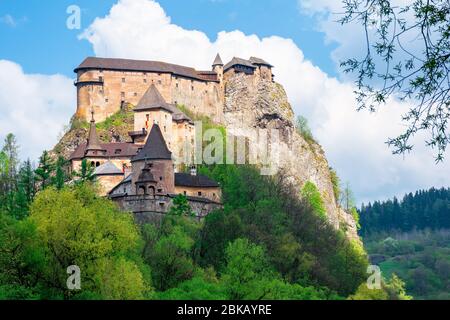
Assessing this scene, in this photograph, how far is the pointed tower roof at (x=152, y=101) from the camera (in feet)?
320

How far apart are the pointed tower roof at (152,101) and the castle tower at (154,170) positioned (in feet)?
74.2

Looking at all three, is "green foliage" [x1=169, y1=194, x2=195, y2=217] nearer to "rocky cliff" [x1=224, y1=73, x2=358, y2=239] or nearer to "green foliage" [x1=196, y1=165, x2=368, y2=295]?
"green foliage" [x1=196, y1=165, x2=368, y2=295]

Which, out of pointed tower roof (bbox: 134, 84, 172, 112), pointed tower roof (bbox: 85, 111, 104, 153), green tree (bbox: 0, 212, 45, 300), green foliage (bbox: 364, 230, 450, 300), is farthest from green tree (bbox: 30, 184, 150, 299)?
pointed tower roof (bbox: 134, 84, 172, 112)

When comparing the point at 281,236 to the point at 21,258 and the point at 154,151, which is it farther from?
the point at 21,258

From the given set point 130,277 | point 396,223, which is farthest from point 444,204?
point 130,277

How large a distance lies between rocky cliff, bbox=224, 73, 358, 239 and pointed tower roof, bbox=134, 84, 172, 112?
49.1ft

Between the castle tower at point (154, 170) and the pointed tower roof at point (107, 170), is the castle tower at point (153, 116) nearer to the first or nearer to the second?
the pointed tower roof at point (107, 170)

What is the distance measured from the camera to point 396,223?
166625 millimetres

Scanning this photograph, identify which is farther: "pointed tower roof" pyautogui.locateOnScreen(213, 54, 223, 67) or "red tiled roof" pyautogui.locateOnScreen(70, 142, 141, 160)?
"pointed tower roof" pyautogui.locateOnScreen(213, 54, 223, 67)

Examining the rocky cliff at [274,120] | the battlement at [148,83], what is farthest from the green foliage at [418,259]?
the battlement at [148,83]

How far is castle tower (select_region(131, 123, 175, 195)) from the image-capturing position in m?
70.0

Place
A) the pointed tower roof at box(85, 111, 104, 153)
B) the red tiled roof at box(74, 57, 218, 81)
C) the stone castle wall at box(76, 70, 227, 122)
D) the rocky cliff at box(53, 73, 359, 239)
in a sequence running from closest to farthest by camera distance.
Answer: the pointed tower roof at box(85, 111, 104, 153) < the stone castle wall at box(76, 70, 227, 122) < the red tiled roof at box(74, 57, 218, 81) < the rocky cliff at box(53, 73, 359, 239)

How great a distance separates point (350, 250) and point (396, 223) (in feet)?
346
